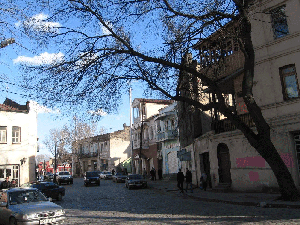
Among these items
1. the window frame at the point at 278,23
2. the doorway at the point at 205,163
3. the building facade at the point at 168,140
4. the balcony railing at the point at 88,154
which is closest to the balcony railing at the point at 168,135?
the building facade at the point at 168,140

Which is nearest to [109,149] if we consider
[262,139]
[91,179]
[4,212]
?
[91,179]

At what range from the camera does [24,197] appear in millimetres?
11148

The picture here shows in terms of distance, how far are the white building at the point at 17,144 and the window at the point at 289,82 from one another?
29.1 m

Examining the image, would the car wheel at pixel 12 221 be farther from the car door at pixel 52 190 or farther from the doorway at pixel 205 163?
the doorway at pixel 205 163

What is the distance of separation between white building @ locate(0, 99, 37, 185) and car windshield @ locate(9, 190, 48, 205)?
25.3 m

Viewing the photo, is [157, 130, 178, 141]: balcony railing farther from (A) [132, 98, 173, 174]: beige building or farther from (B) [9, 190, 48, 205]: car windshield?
(B) [9, 190, 48, 205]: car windshield

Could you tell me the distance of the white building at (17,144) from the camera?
34.8 metres

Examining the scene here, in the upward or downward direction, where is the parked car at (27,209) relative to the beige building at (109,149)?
downward

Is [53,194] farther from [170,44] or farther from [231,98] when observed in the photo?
[231,98]

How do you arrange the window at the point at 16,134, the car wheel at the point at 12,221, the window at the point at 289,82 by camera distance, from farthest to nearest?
1. the window at the point at 16,134
2. the window at the point at 289,82
3. the car wheel at the point at 12,221

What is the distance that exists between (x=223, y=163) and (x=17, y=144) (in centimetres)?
2516

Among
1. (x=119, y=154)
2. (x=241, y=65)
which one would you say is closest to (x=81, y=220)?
(x=241, y=65)

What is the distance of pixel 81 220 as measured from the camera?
1170cm

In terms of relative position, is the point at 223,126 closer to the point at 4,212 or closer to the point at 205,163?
the point at 205,163
